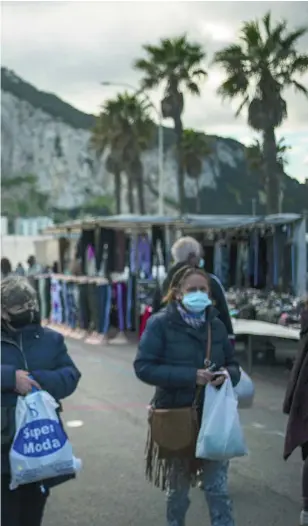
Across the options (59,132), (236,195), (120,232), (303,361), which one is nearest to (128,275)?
(120,232)

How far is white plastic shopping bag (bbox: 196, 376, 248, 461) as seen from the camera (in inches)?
157

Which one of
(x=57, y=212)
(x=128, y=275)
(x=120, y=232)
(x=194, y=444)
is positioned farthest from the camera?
(x=57, y=212)

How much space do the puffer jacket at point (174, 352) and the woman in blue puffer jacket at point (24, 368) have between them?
20.1 inches

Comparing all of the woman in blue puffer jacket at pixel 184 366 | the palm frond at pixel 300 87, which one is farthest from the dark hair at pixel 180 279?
the palm frond at pixel 300 87

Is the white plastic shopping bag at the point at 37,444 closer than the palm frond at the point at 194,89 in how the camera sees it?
Yes

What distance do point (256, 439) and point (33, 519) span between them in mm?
3825

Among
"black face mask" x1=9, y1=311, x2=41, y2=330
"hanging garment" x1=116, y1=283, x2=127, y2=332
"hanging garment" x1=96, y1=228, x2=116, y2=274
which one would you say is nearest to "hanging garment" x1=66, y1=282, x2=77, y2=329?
"hanging garment" x1=96, y1=228, x2=116, y2=274

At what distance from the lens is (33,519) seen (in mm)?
3742

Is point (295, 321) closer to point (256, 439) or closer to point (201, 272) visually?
point (256, 439)

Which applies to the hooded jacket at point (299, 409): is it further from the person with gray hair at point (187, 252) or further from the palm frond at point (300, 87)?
the palm frond at point (300, 87)

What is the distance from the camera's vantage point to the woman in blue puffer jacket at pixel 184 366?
162 inches

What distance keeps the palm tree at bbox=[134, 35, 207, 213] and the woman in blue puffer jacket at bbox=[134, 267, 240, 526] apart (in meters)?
2.88

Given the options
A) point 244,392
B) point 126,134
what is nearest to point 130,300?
point 244,392

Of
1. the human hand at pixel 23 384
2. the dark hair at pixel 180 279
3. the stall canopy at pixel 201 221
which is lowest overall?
the human hand at pixel 23 384
